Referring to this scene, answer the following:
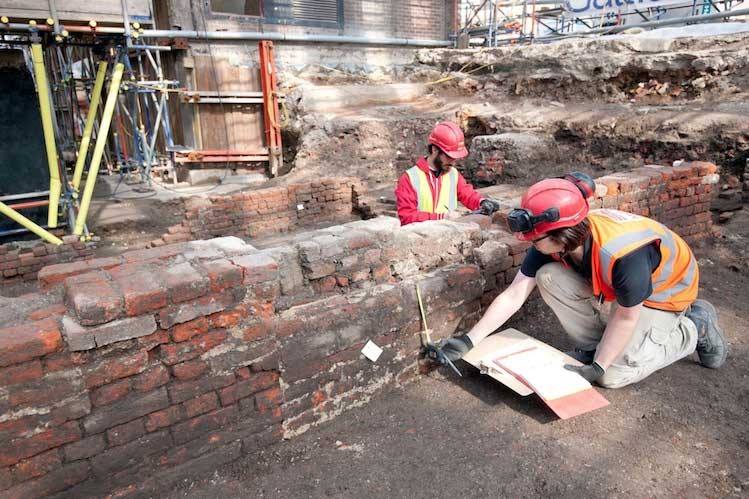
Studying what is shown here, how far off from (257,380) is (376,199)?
5371 mm

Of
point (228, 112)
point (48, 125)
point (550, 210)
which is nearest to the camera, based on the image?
point (550, 210)

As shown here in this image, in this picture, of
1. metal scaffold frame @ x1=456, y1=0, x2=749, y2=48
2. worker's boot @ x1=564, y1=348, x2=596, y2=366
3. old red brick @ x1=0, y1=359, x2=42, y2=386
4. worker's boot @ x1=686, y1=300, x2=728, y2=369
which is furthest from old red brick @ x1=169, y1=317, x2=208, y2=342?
metal scaffold frame @ x1=456, y1=0, x2=749, y2=48

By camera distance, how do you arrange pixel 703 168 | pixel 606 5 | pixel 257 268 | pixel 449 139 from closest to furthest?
pixel 257 268 → pixel 449 139 → pixel 703 168 → pixel 606 5

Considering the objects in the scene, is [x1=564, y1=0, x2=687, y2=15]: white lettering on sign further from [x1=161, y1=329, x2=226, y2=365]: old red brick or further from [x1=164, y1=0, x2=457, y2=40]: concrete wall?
[x1=161, y1=329, x2=226, y2=365]: old red brick

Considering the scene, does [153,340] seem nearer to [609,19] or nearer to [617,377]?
[617,377]

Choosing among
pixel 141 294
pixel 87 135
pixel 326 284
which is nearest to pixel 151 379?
pixel 141 294

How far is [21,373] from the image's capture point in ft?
5.71

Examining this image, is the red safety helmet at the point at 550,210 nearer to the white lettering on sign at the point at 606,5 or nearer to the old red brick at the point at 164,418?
the old red brick at the point at 164,418

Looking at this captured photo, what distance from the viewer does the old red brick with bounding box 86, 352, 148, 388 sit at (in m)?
1.88

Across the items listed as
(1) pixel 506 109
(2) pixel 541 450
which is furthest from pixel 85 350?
(1) pixel 506 109

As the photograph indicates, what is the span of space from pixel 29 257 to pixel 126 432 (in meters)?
4.79

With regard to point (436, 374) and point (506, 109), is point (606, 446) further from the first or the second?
point (506, 109)

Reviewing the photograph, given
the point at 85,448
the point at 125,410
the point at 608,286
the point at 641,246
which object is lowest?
the point at 85,448

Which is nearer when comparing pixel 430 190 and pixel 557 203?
pixel 557 203
